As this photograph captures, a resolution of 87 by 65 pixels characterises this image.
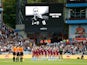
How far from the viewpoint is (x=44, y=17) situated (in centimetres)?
6669

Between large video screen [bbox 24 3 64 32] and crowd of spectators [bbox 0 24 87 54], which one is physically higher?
large video screen [bbox 24 3 64 32]

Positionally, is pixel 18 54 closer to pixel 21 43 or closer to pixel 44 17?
pixel 21 43

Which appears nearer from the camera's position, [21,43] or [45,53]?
[45,53]

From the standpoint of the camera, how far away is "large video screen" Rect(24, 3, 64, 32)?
6656 centimetres

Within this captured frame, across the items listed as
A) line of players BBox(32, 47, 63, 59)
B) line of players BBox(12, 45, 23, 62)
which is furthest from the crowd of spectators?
line of players BBox(12, 45, 23, 62)

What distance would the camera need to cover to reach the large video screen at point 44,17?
66562 mm

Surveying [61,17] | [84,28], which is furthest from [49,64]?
[84,28]

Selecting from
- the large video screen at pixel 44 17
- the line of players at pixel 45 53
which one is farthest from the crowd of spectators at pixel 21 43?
the line of players at pixel 45 53

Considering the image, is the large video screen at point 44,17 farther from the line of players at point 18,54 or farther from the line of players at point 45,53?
the line of players at point 18,54

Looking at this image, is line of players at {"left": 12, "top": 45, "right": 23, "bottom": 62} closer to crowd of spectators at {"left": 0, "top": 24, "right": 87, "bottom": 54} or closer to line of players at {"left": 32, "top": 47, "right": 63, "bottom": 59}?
line of players at {"left": 32, "top": 47, "right": 63, "bottom": 59}

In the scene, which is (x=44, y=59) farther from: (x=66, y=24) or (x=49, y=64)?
(x=66, y=24)

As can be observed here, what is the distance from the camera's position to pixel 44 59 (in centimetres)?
5172

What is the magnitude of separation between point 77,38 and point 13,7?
18511mm

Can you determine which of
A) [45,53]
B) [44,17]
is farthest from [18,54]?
[44,17]
